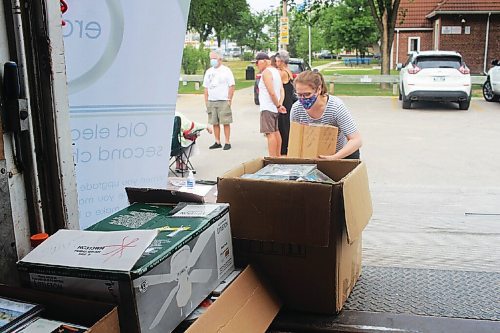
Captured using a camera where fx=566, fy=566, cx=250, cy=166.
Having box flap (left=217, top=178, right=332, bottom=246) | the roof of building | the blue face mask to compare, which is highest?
the roof of building

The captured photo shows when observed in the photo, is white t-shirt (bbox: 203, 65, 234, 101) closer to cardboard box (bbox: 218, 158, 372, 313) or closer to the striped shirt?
the striped shirt

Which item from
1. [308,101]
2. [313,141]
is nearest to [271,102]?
[308,101]

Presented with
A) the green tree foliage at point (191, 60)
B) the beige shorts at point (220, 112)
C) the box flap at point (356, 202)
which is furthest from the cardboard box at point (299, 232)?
the green tree foliage at point (191, 60)

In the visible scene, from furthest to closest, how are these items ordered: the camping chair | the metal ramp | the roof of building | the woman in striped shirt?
1. the roof of building
2. the camping chair
3. the woman in striped shirt
4. the metal ramp

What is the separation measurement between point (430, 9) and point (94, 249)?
1372 inches

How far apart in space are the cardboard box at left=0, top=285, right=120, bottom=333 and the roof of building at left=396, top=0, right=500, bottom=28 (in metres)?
27.6

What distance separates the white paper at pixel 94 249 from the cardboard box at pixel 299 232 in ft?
3.04

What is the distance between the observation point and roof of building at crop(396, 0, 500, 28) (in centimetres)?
2845

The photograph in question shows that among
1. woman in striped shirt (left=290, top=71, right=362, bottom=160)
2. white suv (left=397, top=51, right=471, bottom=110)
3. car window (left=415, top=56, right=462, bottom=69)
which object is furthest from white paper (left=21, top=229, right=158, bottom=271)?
car window (left=415, top=56, right=462, bottom=69)

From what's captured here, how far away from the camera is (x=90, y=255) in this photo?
2.31 metres

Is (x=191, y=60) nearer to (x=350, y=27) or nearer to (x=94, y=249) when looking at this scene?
(x=350, y=27)

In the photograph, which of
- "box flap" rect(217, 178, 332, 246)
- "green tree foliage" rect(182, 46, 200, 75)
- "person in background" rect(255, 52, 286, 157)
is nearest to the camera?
"box flap" rect(217, 178, 332, 246)

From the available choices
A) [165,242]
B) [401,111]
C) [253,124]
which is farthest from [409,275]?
[401,111]

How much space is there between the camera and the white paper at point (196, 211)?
113 inches
